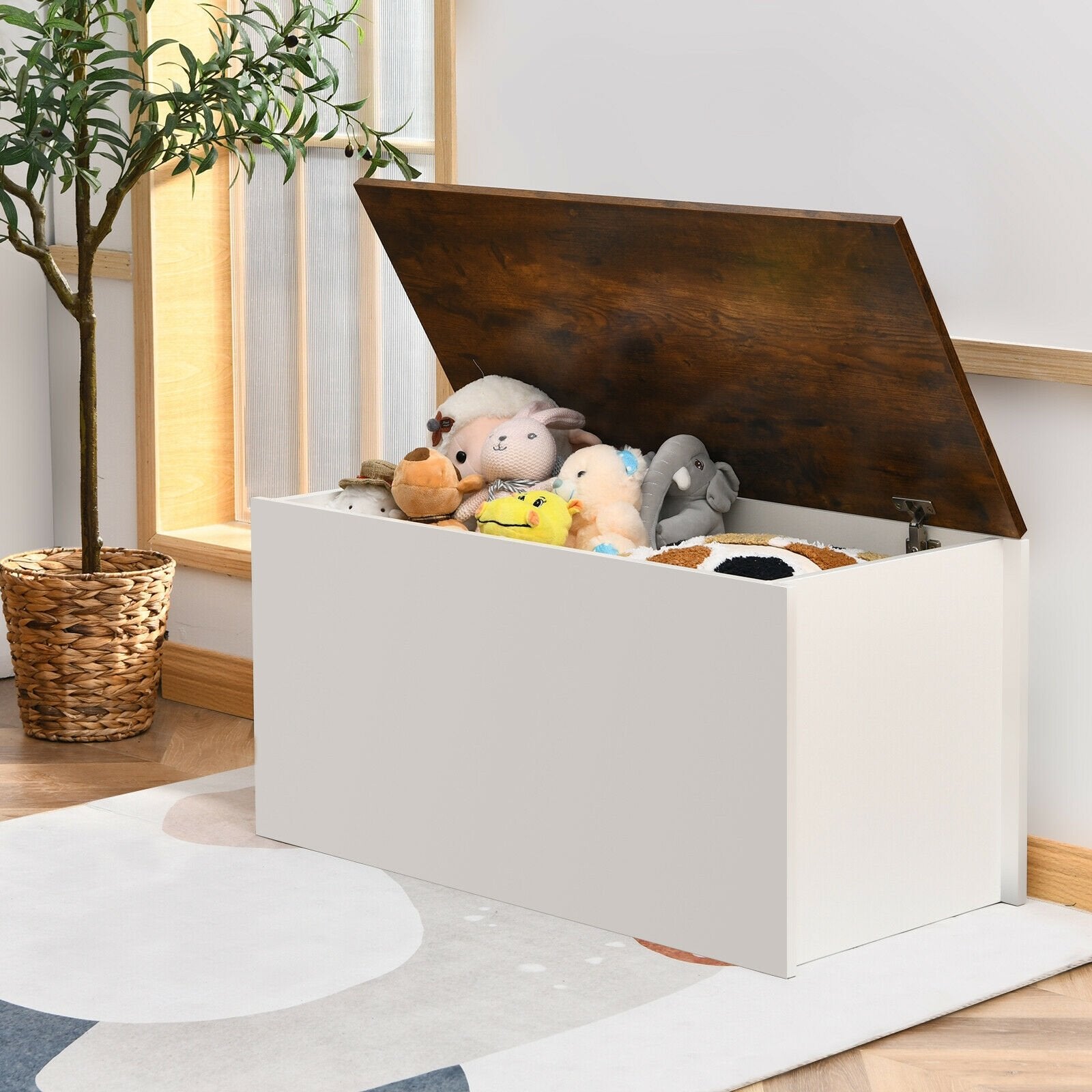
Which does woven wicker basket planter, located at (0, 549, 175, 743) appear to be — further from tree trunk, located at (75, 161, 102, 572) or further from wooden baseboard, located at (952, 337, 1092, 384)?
wooden baseboard, located at (952, 337, 1092, 384)

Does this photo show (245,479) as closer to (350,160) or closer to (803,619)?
(350,160)

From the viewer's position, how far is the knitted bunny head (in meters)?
2.39

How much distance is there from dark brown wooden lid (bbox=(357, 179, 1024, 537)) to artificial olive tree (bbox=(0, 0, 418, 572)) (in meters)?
0.40

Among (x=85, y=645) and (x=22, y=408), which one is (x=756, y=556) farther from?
(x=22, y=408)

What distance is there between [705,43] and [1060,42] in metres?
0.53

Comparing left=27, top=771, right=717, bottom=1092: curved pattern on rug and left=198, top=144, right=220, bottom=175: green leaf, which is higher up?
left=198, top=144, right=220, bottom=175: green leaf

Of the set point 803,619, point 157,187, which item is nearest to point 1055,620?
point 803,619

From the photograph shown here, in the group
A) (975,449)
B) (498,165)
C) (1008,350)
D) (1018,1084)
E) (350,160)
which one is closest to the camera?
(1018,1084)

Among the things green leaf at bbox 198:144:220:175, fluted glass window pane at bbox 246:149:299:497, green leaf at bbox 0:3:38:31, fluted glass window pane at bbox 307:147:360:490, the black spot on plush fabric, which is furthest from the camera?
fluted glass window pane at bbox 246:149:299:497

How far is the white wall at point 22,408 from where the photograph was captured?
3.42m

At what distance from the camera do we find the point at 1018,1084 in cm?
177

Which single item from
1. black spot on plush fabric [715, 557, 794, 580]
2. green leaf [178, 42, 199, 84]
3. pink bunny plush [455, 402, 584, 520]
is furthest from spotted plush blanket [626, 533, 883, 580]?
green leaf [178, 42, 199, 84]

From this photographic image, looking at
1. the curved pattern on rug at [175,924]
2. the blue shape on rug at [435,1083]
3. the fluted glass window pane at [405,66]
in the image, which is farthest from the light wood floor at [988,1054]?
the fluted glass window pane at [405,66]

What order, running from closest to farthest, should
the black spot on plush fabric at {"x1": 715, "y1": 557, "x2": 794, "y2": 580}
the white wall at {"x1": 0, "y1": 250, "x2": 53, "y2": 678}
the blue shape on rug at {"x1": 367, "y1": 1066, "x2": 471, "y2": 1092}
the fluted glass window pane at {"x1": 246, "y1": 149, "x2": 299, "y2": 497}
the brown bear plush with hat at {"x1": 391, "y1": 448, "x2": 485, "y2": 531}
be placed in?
the blue shape on rug at {"x1": 367, "y1": 1066, "x2": 471, "y2": 1092}, the black spot on plush fabric at {"x1": 715, "y1": 557, "x2": 794, "y2": 580}, the brown bear plush with hat at {"x1": 391, "y1": 448, "x2": 485, "y2": 531}, the fluted glass window pane at {"x1": 246, "y1": 149, "x2": 299, "y2": 497}, the white wall at {"x1": 0, "y1": 250, "x2": 53, "y2": 678}
